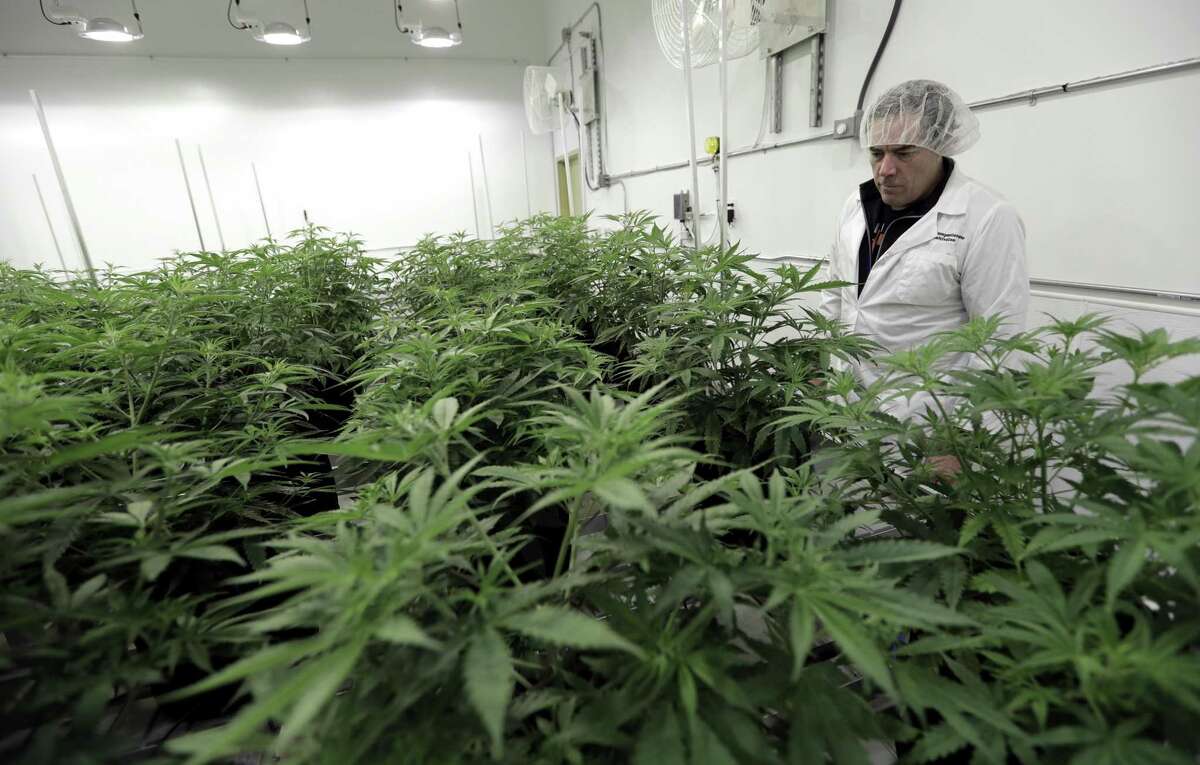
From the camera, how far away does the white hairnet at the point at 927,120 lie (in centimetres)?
154

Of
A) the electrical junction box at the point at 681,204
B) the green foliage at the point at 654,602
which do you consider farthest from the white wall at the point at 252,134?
the green foliage at the point at 654,602

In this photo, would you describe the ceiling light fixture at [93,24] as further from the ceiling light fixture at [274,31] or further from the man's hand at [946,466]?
the man's hand at [946,466]

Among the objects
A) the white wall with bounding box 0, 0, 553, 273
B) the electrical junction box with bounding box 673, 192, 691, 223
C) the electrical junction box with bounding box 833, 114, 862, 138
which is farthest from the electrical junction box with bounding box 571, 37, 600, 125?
the electrical junction box with bounding box 833, 114, 862, 138

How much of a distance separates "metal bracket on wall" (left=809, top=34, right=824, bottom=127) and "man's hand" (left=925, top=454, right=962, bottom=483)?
236cm

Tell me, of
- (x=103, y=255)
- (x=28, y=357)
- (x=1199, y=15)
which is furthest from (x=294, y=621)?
(x=103, y=255)

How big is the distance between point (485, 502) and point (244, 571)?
0.42 m

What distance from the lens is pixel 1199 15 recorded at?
1289mm

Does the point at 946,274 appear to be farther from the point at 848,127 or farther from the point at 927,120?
the point at 848,127

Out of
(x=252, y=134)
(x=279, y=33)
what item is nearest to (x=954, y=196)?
(x=279, y=33)

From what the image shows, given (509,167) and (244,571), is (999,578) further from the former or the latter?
(509,167)

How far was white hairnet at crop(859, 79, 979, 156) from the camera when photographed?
5.05ft

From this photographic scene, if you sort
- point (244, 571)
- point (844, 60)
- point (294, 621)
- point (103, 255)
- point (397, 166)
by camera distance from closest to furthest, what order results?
point (294, 621)
point (244, 571)
point (844, 60)
point (103, 255)
point (397, 166)

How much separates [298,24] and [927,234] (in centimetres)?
648

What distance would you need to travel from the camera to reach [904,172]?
1.62 meters
